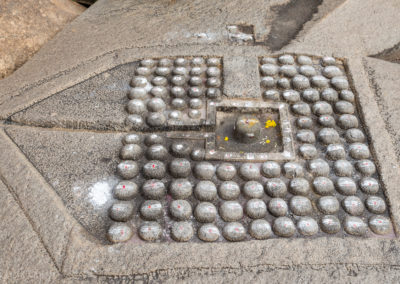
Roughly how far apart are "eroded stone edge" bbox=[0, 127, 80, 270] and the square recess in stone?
3.64 feet

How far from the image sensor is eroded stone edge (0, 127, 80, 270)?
203cm

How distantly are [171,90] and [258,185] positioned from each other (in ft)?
3.97

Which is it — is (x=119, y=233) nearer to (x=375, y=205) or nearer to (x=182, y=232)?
(x=182, y=232)

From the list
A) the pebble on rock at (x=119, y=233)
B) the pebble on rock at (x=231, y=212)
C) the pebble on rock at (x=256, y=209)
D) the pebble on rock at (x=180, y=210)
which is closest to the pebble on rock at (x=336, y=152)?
the pebble on rock at (x=256, y=209)

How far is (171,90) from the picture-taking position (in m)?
2.94

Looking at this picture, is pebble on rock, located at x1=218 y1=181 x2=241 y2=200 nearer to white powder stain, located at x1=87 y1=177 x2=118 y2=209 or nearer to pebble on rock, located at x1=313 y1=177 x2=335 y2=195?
pebble on rock, located at x1=313 y1=177 x2=335 y2=195

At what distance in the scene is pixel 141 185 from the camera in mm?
2348

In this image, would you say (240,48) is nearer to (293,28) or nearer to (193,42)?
(193,42)

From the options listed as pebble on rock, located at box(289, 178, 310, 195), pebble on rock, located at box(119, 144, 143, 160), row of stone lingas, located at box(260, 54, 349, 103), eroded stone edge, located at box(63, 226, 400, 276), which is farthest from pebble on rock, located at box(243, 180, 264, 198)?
row of stone lingas, located at box(260, 54, 349, 103)

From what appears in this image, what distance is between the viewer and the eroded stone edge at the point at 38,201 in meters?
2.03

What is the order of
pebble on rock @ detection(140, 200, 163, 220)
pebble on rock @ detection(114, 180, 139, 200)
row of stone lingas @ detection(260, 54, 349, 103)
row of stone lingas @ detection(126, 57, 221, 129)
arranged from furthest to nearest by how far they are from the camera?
row of stone lingas @ detection(260, 54, 349, 103), row of stone lingas @ detection(126, 57, 221, 129), pebble on rock @ detection(114, 180, 139, 200), pebble on rock @ detection(140, 200, 163, 220)

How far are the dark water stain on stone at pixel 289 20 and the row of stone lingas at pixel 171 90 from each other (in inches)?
29.8

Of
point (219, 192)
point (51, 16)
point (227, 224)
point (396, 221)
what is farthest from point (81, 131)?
point (396, 221)

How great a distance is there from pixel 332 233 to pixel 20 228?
2021 millimetres
